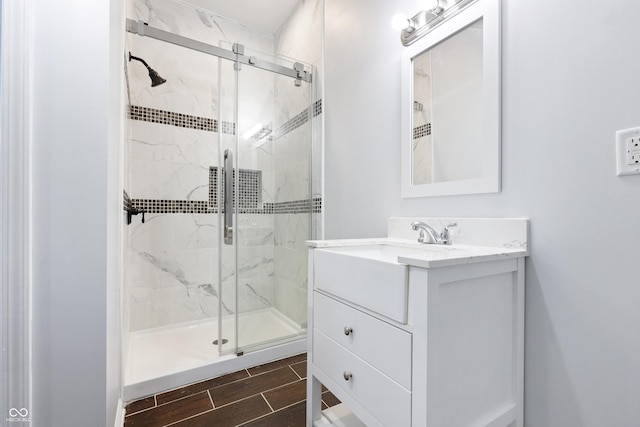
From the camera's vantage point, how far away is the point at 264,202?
6.91ft

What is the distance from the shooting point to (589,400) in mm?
814

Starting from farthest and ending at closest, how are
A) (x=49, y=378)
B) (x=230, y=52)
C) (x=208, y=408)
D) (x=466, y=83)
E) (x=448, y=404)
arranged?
(x=230, y=52)
(x=208, y=408)
(x=466, y=83)
(x=49, y=378)
(x=448, y=404)

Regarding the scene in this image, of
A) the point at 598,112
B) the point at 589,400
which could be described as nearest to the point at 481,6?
the point at 598,112

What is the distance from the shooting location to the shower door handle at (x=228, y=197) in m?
1.93

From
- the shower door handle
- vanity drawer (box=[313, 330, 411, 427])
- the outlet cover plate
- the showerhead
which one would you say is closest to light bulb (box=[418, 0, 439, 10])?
the outlet cover plate

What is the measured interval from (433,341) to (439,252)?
363 millimetres

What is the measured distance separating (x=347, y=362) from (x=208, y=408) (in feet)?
2.93

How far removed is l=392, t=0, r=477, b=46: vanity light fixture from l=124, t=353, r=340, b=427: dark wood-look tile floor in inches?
73.6

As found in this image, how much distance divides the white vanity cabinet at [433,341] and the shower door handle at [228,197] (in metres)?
1.08

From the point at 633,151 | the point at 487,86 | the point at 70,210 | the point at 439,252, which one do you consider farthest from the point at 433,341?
the point at 70,210

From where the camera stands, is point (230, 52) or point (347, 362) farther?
point (230, 52)

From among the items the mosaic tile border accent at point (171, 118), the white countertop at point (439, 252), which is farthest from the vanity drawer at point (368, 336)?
the mosaic tile border accent at point (171, 118)

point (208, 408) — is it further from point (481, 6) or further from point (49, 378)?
point (481, 6)

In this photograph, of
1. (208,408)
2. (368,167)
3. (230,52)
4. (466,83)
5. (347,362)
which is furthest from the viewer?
(230,52)
